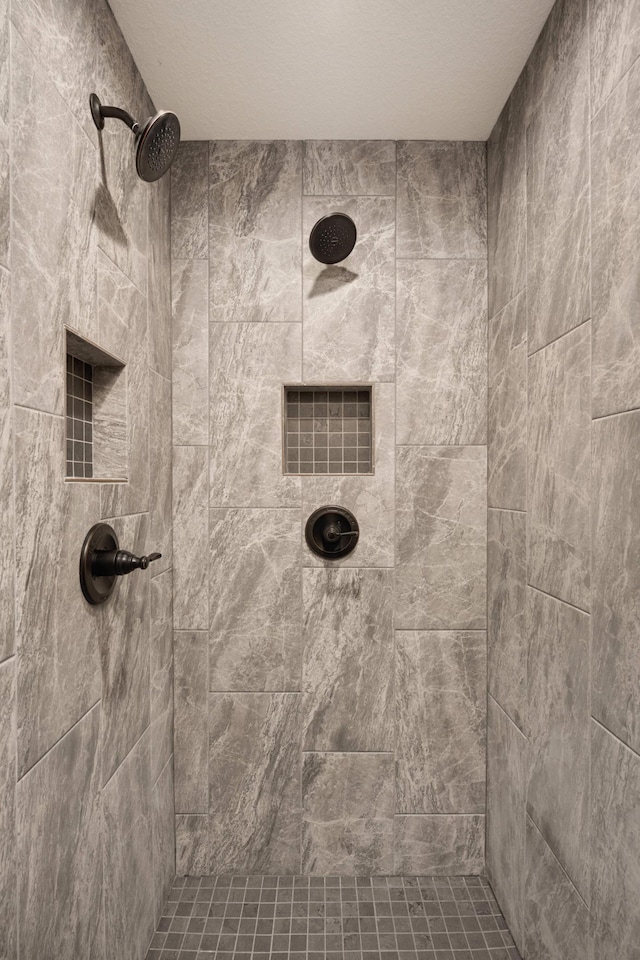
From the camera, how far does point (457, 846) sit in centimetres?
190

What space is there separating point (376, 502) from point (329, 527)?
0.19 meters

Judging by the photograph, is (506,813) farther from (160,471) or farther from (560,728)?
(160,471)

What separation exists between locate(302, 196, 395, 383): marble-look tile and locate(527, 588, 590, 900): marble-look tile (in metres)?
0.96

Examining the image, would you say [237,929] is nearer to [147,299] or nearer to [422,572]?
[422,572]

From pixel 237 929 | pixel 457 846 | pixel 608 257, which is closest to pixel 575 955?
pixel 457 846

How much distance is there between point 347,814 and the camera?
1896 millimetres

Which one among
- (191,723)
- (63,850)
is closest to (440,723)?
(191,723)

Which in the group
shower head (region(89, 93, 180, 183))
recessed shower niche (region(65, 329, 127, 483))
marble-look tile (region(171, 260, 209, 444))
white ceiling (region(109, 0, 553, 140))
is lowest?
recessed shower niche (region(65, 329, 127, 483))

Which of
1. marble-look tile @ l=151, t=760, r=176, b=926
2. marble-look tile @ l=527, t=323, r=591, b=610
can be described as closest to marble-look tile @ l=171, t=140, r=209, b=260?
marble-look tile @ l=527, t=323, r=591, b=610

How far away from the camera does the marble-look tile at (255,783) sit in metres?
1.89

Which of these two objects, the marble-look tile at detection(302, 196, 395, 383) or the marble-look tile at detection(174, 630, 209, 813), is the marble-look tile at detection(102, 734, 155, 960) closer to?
the marble-look tile at detection(174, 630, 209, 813)

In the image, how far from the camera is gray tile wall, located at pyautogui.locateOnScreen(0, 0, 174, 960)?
886 mm

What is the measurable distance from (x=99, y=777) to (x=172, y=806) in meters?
0.77

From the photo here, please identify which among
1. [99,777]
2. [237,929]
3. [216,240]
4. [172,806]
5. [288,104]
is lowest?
[237,929]
